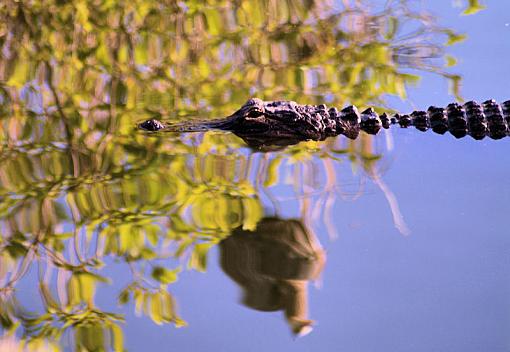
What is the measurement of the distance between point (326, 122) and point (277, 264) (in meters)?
1.82

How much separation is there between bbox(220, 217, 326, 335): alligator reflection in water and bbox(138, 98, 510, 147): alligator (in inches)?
50.8

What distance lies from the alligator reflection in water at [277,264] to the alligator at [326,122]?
50.8 inches

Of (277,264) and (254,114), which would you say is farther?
(254,114)

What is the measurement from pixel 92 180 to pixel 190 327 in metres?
1.53

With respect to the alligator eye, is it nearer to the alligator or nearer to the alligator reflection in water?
the alligator

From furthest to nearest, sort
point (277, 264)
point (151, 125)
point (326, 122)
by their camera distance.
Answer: point (326, 122) → point (151, 125) → point (277, 264)

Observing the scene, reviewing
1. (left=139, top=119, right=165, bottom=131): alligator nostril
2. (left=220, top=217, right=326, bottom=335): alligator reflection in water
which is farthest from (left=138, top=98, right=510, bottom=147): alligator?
(left=220, top=217, right=326, bottom=335): alligator reflection in water

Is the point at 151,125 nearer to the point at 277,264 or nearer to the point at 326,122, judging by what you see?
the point at 326,122

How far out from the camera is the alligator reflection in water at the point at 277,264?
3.37m

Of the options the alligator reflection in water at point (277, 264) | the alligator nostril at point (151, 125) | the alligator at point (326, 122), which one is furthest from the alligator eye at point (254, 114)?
the alligator reflection in water at point (277, 264)

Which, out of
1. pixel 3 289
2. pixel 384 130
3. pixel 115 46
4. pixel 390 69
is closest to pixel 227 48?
pixel 115 46

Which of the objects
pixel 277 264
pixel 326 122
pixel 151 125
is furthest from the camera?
pixel 326 122

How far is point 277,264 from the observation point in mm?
3635

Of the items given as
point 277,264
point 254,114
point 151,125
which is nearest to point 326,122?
point 254,114
